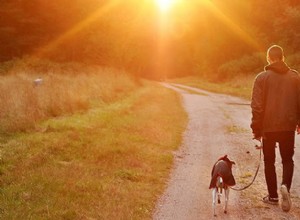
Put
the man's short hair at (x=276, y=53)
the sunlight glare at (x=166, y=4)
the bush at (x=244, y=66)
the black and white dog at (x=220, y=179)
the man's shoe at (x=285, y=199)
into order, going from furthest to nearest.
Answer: the sunlight glare at (x=166, y=4) < the bush at (x=244, y=66) < the man's short hair at (x=276, y=53) < the man's shoe at (x=285, y=199) < the black and white dog at (x=220, y=179)

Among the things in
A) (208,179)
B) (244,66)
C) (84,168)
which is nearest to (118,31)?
(244,66)

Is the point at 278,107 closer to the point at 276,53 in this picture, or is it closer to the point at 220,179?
the point at 276,53

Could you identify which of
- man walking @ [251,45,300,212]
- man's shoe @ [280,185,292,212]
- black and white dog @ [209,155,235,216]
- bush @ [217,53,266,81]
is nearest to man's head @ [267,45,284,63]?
man walking @ [251,45,300,212]

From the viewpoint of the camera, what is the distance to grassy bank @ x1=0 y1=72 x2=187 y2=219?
6.26 m

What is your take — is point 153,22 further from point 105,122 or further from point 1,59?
point 105,122

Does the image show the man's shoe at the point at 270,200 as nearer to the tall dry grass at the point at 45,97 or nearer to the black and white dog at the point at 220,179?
the black and white dog at the point at 220,179

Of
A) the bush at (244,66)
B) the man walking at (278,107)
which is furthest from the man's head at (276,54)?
the bush at (244,66)

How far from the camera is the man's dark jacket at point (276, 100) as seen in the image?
260 inches

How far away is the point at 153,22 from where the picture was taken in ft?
166

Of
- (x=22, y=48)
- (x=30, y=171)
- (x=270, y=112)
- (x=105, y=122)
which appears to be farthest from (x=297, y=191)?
(x=22, y=48)

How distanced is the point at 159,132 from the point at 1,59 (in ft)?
107

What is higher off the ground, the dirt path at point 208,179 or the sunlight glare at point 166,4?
the sunlight glare at point 166,4

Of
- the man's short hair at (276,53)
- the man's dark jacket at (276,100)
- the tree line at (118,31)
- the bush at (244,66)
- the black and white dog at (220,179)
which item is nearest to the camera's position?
the black and white dog at (220,179)

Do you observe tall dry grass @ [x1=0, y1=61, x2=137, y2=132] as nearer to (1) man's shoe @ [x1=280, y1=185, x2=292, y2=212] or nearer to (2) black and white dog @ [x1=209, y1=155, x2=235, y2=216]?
(2) black and white dog @ [x1=209, y1=155, x2=235, y2=216]
